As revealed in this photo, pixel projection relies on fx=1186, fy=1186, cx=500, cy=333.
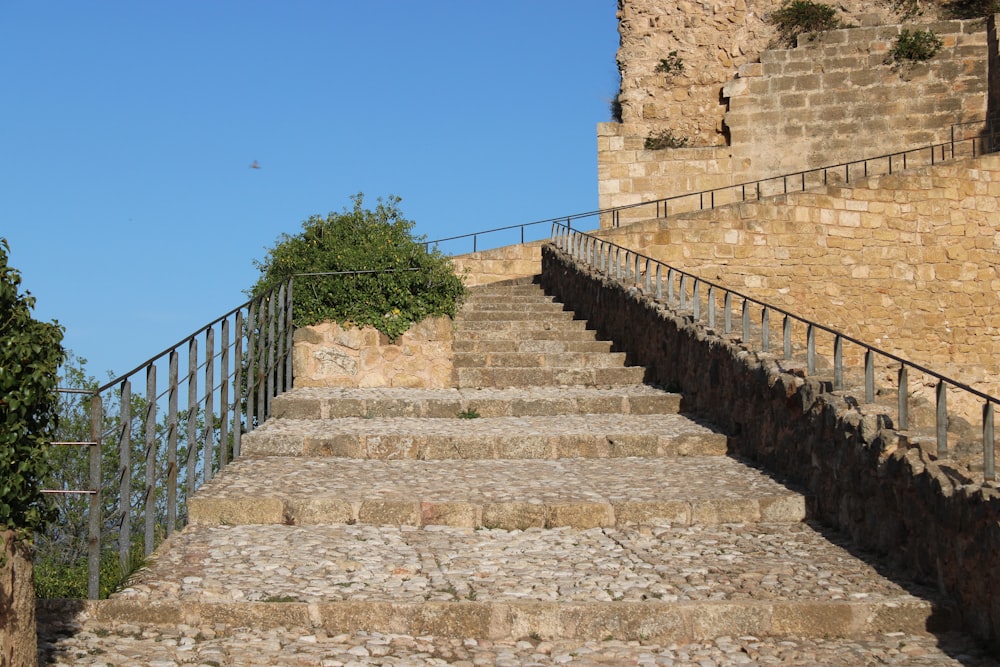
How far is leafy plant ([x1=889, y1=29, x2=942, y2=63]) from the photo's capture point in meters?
22.0

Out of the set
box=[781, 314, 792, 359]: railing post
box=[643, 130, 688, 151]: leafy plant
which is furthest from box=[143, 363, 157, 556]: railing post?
box=[643, 130, 688, 151]: leafy plant

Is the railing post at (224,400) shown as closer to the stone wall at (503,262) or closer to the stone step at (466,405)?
the stone step at (466,405)

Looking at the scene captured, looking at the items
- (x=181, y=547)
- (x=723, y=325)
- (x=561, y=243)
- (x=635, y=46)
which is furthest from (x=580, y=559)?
(x=635, y=46)

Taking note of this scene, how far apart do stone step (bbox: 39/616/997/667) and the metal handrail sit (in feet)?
50.0

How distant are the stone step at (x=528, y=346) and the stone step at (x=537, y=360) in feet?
1.42

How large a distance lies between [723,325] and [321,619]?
21.3 feet

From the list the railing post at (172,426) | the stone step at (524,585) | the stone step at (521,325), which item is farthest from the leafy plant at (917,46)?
the railing post at (172,426)

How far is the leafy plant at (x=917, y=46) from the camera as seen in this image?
72.3 feet

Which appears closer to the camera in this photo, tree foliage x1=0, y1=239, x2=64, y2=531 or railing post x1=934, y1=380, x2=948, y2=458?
tree foliage x1=0, y1=239, x2=64, y2=531

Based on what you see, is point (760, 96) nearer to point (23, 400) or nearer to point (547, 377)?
point (547, 377)

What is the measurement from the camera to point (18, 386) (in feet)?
15.7

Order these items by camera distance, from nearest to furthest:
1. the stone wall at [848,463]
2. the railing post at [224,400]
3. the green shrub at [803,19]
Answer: the stone wall at [848,463]
the railing post at [224,400]
the green shrub at [803,19]

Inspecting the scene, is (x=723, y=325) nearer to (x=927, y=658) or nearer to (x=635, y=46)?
(x=927, y=658)

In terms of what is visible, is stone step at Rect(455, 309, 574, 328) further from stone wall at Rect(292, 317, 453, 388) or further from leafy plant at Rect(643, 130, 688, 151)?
leafy plant at Rect(643, 130, 688, 151)
